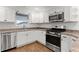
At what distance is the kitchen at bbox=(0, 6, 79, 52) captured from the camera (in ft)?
2.77

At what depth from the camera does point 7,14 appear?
2.82 ft

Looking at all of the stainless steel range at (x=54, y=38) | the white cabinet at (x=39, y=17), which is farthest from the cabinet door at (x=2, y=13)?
the stainless steel range at (x=54, y=38)

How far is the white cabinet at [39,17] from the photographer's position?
895 mm

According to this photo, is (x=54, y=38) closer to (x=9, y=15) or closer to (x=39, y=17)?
(x=39, y=17)

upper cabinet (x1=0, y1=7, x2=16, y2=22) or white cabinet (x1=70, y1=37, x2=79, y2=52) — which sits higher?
upper cabinet (x1=0, y1=7, x2=16, y2=22)

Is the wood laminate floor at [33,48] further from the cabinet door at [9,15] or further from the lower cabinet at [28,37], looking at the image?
the cabinet door at [9,15]

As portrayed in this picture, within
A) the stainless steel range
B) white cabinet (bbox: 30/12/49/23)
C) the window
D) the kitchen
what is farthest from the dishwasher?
the stainless steel range

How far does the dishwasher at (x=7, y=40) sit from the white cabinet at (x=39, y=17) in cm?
26

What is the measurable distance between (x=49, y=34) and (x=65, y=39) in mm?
186

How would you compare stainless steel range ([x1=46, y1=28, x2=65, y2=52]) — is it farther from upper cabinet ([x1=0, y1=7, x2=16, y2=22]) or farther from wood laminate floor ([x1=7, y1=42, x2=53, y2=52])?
upper cabinet ([x1=0, y1=7, x2=16, y2=22])

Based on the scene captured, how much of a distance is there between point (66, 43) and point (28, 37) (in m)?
0.42

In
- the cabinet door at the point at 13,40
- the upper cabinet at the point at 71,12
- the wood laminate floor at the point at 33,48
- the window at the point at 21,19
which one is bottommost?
the wood laminate floor at the point at 33,48

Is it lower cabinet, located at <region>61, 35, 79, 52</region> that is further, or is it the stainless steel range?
the stainless steel range

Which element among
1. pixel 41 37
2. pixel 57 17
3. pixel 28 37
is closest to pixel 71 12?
pixel 57 17
